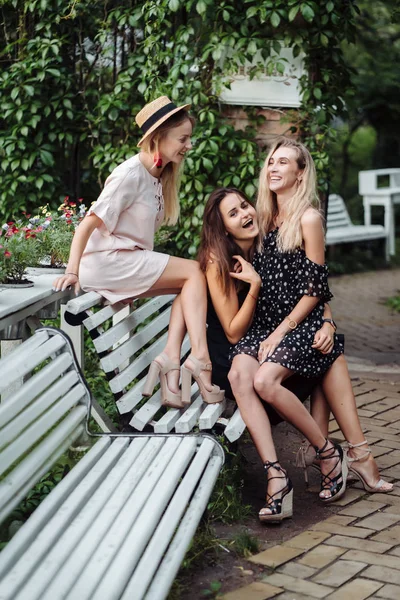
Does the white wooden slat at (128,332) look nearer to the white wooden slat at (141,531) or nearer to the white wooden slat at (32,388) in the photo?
the white wooden slat at (32,388)

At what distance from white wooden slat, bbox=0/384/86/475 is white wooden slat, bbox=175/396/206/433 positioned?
1.36 feet

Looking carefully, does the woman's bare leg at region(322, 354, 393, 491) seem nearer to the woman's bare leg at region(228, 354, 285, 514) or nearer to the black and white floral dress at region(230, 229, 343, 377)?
the black and white floral dress at region(230, 229, 343, 377)

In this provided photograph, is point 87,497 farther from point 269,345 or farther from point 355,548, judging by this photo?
point 269,345

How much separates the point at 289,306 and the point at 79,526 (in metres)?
1.64

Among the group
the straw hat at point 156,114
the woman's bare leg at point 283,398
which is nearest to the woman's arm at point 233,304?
the woman's bare leg at point 283,398

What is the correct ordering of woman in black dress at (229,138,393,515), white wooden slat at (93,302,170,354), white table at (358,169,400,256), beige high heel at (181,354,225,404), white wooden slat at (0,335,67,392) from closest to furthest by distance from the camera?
white wooden slat at (0,335,67,392), white wooden slat at (93,302,170,354), woman in black dress at (229,138,393,515), beige high heel at (181,354,225,404), white table at (358,169,400,256)

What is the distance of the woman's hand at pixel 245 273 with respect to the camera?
3967 millimetres

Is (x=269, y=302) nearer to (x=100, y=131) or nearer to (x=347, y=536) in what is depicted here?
(x=347, y=536)

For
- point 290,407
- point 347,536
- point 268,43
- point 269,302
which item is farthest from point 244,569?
point 268,43

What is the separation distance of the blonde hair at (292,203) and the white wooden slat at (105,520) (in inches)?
42.5

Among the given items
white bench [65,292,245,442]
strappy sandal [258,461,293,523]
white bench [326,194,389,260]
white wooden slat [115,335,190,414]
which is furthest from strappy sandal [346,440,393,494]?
white bench [326,194,389,260]

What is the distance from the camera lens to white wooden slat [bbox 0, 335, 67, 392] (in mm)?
2850

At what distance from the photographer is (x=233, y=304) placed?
4.07 meters

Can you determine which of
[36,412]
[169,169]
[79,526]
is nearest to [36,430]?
[36,412]
